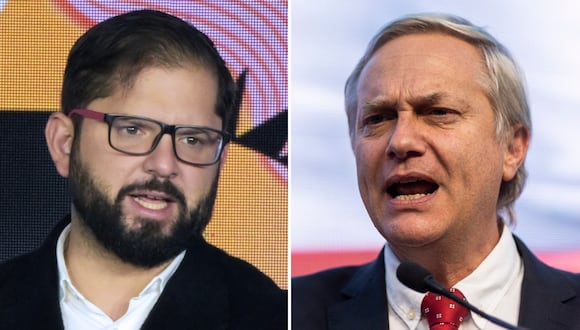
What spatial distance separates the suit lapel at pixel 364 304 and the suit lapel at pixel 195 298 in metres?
0.34

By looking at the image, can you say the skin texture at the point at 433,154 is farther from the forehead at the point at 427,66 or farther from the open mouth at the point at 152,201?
the open mouth at the point at 152,201

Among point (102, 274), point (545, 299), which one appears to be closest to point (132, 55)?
point (102, 274)

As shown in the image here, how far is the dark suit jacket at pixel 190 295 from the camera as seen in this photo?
2709 millimetres

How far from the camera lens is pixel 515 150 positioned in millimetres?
2709

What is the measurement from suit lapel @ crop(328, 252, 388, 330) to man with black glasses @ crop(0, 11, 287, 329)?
0.19 metres

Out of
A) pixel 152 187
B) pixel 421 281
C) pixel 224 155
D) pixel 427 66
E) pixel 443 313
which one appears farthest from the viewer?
pixel 224 155

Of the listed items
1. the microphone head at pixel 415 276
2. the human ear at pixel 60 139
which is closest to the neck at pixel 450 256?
the microphone head at pixel 415 276

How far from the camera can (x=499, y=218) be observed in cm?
271

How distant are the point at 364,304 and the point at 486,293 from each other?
0.34 meters

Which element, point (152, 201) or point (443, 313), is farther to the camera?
point (152, 201)

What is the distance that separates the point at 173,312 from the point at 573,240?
3.97ft

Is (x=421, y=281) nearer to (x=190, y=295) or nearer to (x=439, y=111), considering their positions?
(x=439, y=111)

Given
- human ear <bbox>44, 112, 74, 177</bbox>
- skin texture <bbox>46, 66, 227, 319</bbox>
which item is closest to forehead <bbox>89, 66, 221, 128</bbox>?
skin texture <bbox>46, 66, 227, 319</bbox>

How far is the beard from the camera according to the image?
8.98ft
